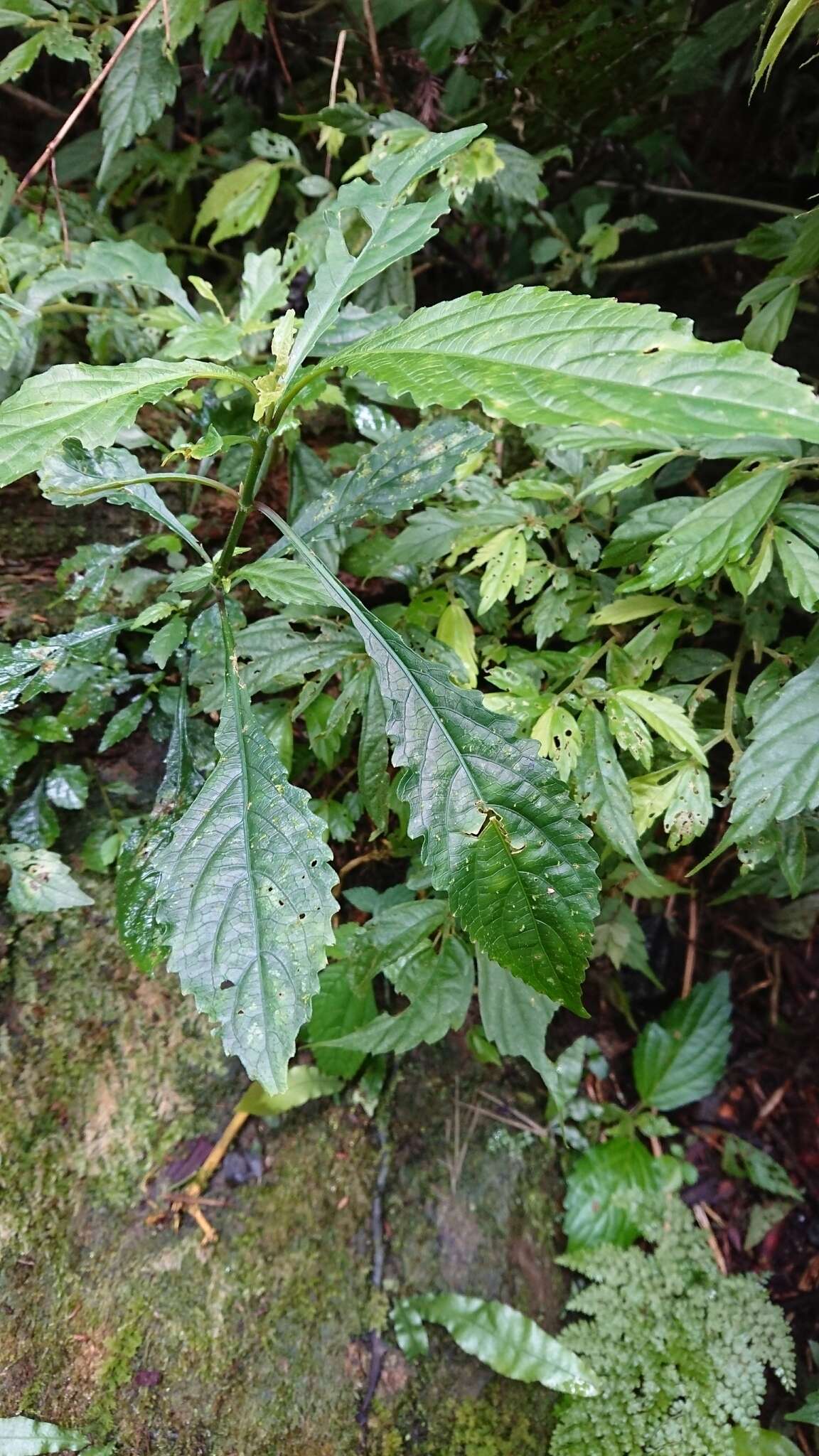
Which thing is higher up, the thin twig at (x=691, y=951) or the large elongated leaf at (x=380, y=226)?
the large elongated leaf at (x=380, y=226)

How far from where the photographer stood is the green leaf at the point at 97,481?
102 centimetres

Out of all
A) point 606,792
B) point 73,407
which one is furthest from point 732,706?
point 73,407

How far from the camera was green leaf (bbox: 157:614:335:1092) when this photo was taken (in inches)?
34.5

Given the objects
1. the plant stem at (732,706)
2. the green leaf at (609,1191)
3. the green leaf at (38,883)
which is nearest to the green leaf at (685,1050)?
the green leaf at (609,1191)

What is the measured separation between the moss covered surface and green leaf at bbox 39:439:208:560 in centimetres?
73

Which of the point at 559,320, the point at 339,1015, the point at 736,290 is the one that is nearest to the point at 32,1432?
the point at 339,1015

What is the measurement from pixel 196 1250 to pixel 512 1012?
2.40 feet

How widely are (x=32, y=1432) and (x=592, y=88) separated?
263 cm

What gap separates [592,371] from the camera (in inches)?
25.5

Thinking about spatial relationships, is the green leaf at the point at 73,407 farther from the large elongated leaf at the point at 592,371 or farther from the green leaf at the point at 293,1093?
the green leaf at the point at 293,1093

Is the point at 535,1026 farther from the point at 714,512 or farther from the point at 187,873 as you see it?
the point at 714,512

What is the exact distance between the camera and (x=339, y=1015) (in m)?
1.48

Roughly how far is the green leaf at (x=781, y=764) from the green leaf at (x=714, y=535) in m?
0.21

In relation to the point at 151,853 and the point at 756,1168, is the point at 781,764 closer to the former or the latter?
the point at 151,853
